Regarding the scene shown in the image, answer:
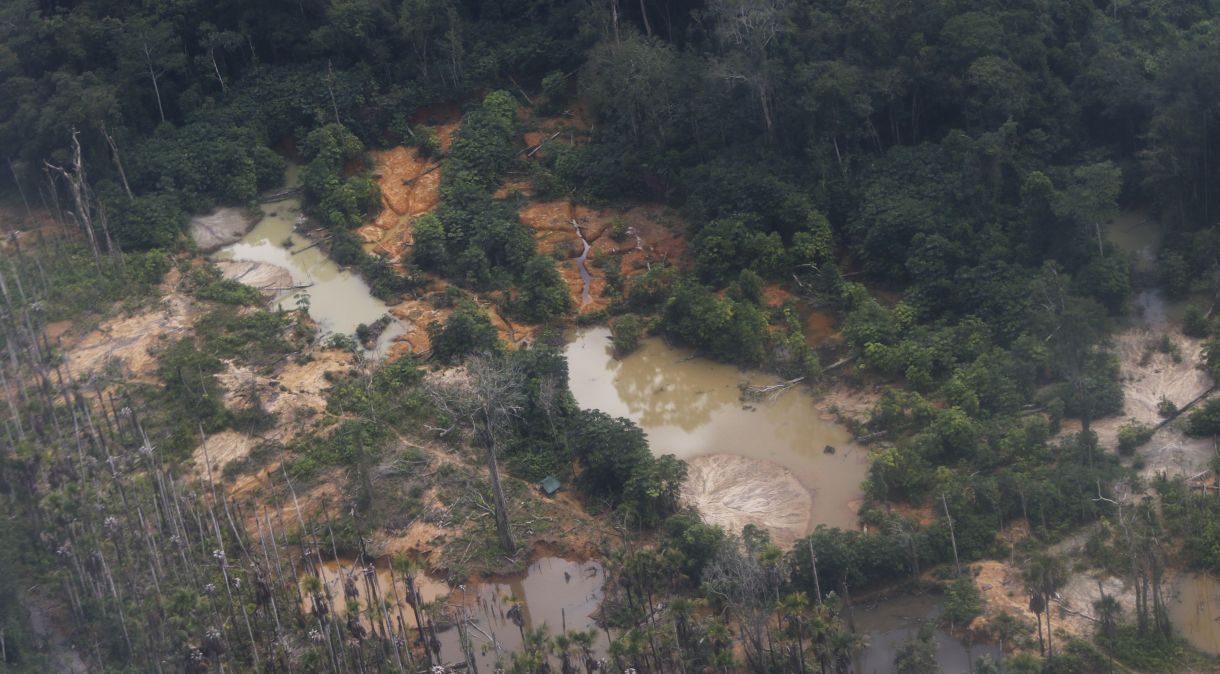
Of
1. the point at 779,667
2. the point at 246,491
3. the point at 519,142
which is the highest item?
the point at 519,142

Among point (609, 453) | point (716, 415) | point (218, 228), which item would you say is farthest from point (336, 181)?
point (609, 453)

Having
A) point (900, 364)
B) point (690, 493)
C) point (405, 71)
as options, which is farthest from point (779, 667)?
point (405, 71)

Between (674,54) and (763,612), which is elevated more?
(674,54)

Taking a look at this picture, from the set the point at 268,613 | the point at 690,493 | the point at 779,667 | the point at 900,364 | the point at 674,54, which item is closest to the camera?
the point at 779,667

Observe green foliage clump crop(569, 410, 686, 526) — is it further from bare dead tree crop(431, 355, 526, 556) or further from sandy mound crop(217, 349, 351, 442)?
sandy mound crop(217, 349, 351, 442)

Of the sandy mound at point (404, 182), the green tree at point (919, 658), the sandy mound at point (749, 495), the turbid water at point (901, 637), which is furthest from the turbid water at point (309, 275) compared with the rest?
the green tree at point (919, 658)

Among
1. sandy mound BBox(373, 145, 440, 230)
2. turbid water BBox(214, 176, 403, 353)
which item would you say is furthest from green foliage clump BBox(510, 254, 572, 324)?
sandy mound BBox(373, 145, 440, 230)

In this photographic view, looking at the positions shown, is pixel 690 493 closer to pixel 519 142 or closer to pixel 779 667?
pixel 779 667
